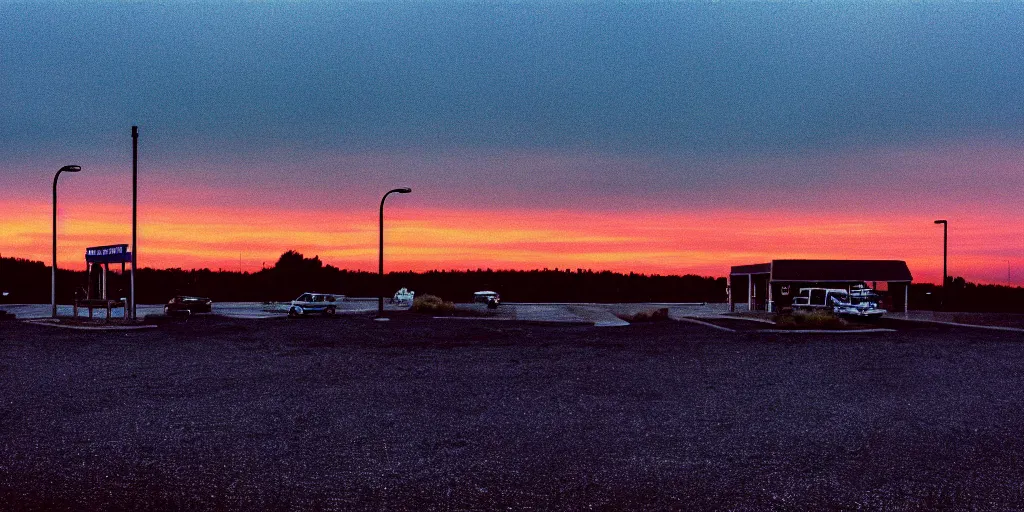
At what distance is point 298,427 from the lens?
9.50 metres

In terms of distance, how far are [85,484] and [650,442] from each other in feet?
18.4

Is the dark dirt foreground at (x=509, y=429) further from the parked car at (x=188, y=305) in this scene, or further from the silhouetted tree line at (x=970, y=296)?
the silhouetted tree line at (x=970, y=296)

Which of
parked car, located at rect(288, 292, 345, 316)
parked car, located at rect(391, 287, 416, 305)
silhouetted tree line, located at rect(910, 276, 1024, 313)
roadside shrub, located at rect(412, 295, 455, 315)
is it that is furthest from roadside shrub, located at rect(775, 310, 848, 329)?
silhouetted tree line, located at rect(910, 276, 1024, 313)

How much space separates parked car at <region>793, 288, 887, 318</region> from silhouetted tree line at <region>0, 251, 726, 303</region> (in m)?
40.7

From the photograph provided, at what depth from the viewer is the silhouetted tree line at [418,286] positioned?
81.0 m

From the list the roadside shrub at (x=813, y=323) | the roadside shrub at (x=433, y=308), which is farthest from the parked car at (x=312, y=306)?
the roadside shrub at (x=813, y=323)

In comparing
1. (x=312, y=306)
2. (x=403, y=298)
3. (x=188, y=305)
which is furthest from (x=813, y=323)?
(x=403, y=298)

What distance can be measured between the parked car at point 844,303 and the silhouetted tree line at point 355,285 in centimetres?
4073

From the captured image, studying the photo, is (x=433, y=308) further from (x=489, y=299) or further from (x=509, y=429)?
(x=509, y=429)

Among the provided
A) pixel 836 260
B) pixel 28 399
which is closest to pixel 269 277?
pixel 836 260

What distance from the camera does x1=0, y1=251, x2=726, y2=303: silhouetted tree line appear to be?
86.1 metres

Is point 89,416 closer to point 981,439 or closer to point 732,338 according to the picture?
point 981,439

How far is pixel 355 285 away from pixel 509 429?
8719 cm

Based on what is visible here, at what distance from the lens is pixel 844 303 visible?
3962cm
